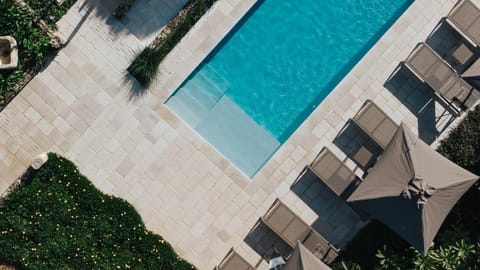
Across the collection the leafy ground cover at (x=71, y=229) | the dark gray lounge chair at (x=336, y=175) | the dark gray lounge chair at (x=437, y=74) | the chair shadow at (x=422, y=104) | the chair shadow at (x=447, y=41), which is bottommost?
the leafy ground cover at (x=71, y=229)

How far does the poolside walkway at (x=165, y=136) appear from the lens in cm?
1655

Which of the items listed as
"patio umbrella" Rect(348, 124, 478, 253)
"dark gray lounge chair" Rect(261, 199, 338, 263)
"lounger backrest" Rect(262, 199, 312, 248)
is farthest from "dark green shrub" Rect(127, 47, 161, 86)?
"patio umbrella" Rect(348, 124, 478, 253)

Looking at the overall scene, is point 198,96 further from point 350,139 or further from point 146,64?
point 350,139

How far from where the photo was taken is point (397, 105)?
1730cm

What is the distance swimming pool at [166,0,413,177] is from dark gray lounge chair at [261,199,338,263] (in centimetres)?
171

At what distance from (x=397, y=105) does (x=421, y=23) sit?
297cm

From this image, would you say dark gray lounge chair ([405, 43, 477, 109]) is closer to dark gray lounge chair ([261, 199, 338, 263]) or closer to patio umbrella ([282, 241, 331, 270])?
dark gray lounge chair ([261, 199, 338, 263])

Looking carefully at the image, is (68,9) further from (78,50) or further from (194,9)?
(194,9)

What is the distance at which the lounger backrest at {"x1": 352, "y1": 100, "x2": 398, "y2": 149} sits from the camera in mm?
16484

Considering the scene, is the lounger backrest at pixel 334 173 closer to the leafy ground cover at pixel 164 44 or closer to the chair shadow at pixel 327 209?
the chair shadow at pixel 327 209

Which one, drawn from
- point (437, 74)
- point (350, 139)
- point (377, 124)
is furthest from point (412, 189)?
→ point (437, 74)

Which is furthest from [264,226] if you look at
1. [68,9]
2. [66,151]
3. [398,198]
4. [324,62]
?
[68,9]

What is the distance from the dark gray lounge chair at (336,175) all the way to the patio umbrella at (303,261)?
2294mm

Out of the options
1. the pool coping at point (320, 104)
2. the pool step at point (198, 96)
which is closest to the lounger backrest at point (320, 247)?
the pool coping at point (320, 104)
